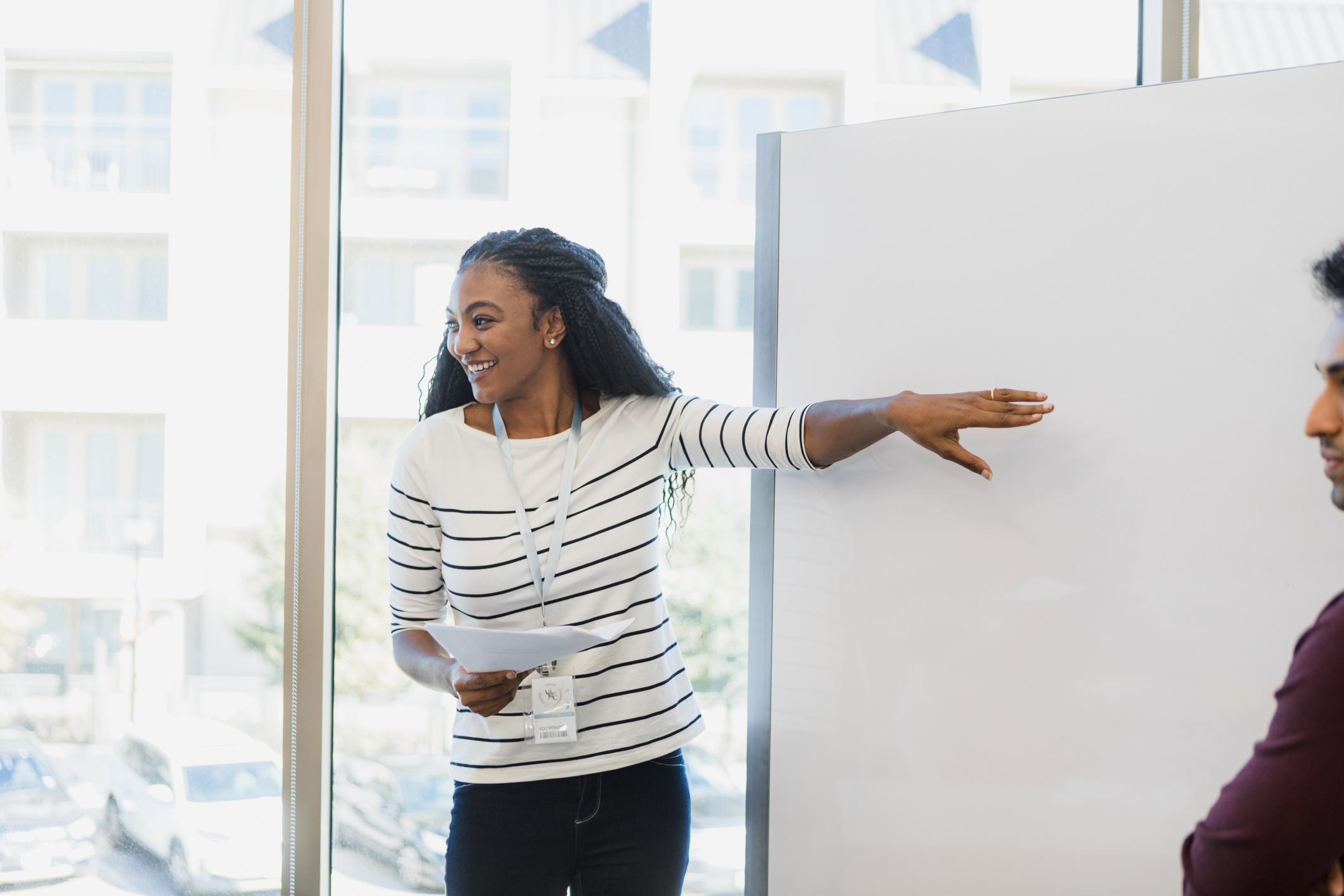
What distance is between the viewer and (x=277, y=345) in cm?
214

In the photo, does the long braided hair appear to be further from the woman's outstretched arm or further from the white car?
the white car

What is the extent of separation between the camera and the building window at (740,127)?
2.08 meters

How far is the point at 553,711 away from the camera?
1494 millimetres

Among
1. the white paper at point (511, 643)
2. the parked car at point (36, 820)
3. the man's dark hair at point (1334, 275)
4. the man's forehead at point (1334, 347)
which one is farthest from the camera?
A: the parked car at point (36, 820)

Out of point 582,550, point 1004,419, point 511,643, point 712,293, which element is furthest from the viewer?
point 712,293

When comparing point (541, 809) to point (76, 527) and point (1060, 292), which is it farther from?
point (76, 527)

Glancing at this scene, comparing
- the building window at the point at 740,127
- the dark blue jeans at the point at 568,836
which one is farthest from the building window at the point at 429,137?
the dark blue jeans at the point at 568,836

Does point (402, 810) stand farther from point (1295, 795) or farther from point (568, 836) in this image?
point (1295, 795)

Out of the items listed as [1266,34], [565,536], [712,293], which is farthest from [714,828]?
[1266,34]

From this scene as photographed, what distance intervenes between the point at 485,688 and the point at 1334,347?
1.10m

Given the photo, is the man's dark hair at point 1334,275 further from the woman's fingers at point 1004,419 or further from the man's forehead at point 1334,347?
the woman's fingers at point 1004,419

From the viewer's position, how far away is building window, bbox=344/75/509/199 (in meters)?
2.12

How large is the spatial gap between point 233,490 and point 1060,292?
1.66 metres

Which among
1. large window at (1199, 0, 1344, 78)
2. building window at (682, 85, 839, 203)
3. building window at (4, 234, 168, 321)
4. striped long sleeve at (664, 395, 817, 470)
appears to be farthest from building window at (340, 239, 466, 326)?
large window at (1199, 0, 1344, 78)
